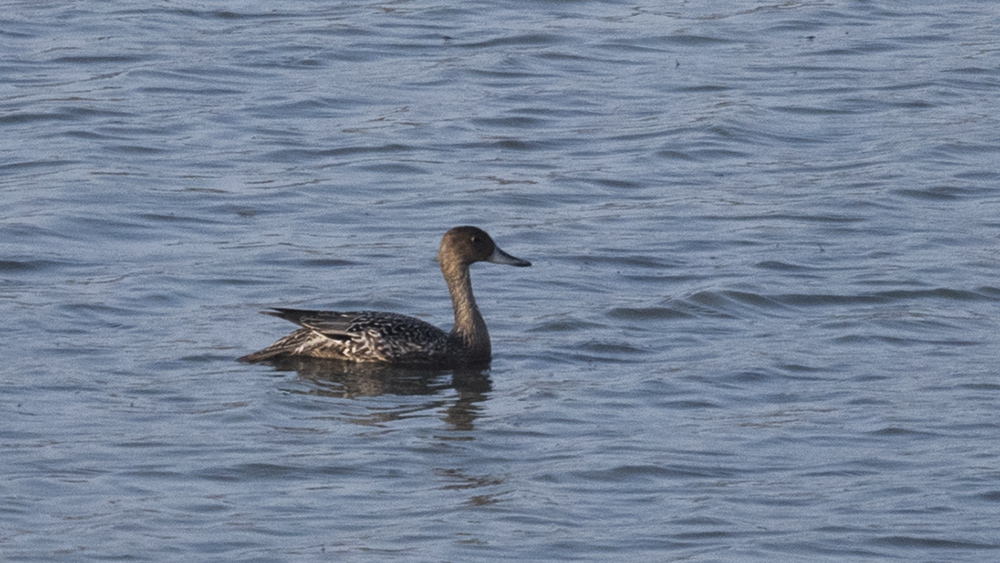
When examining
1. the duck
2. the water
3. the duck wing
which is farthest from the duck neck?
the water

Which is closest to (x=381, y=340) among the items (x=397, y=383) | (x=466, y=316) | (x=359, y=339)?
(x=359, y=339)

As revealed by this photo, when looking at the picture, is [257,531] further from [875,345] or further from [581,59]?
[581,59]

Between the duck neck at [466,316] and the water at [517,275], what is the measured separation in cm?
23

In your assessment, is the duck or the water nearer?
the water

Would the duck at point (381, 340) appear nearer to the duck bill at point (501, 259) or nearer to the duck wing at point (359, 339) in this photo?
the duck wing at point (359, 339)

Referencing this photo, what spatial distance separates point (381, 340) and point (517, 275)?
2.32 metres

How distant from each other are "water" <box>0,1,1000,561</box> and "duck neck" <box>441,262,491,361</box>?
227 mm

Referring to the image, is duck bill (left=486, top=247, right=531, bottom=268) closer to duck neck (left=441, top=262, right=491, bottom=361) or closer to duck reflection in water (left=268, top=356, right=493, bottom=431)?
duck neck (left=441, top=262, right=491, bottom=361)

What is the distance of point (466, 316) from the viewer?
444 inches

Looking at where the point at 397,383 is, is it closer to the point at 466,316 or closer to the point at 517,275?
the point at 466,316

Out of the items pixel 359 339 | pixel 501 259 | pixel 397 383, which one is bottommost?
pixel 397 383

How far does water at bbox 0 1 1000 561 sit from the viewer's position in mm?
8273

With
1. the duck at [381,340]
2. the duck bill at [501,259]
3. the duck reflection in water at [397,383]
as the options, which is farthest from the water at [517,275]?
the duck bill at [501,259]

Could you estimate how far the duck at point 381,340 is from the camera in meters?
10.9
